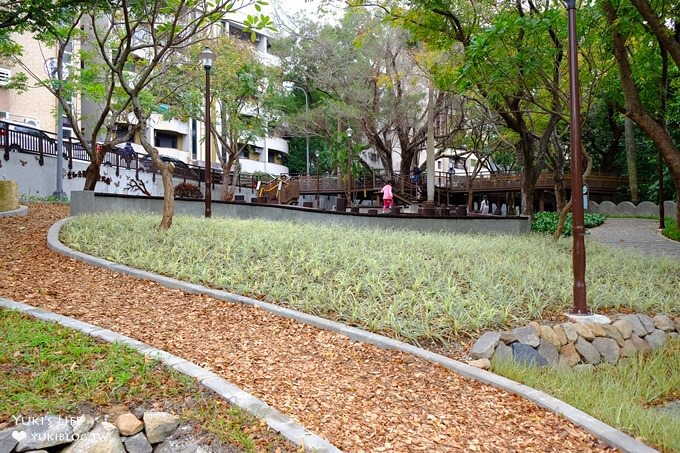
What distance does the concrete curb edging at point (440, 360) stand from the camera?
3861mm

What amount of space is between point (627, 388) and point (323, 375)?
10.1ft

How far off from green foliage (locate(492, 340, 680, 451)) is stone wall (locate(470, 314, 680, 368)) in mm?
157

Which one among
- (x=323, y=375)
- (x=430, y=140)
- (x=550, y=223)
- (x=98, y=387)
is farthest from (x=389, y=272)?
(x=430, y=140)

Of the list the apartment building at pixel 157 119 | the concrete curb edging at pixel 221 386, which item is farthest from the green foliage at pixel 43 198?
the concrete curb edging at pixel 221 386

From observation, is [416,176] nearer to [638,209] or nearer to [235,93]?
[638,209]

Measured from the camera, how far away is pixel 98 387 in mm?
3742

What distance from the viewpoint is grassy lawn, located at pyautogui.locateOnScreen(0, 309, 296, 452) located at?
343 cm

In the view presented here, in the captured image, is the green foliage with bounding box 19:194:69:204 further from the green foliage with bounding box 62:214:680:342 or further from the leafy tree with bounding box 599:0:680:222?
the leafy tree with bounding box 599:0:680:222

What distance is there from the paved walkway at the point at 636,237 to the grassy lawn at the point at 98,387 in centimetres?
1161

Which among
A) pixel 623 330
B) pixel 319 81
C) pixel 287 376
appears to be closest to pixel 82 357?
pixel 287 376

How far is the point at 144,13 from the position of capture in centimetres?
1170

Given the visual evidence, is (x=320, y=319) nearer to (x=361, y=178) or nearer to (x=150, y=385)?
(x=150, y=385)

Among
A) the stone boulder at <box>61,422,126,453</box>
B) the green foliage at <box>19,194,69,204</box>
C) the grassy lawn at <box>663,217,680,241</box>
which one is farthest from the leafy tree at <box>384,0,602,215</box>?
the green foliage at <box>19,194,69,204</box>

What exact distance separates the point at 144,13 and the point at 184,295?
25.8 feet
